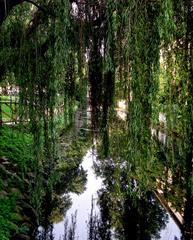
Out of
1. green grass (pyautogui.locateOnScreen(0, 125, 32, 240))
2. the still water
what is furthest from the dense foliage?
the still water

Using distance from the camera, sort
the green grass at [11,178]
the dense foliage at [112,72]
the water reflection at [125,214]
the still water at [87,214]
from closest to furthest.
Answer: the dense foliage at [112,72] < the green grass at [11,178] < the water reflection at [125,214] < the still water at [87,214]

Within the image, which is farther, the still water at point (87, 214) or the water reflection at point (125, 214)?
the still water at point (87, 214)

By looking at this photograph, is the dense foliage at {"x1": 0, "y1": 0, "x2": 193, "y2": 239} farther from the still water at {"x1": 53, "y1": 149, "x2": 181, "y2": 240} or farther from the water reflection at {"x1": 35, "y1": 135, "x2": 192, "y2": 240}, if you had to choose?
the water reflection at {"x1": 35, "y1": 135, "x2": 192, "y2": 240}

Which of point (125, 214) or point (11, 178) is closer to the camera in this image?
point (11, 178)

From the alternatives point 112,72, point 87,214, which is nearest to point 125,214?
point 87,214

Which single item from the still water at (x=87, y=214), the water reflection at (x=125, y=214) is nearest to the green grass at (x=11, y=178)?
the water reflection at (x=125, y=214)

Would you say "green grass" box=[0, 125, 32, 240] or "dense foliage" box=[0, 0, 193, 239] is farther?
"green grass" box=[0, 125, 32, 240]

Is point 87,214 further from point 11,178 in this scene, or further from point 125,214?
point 11,178

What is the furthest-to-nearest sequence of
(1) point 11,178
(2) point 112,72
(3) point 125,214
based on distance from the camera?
(3) point 125,214 → (1) point 11,178 → (2) point 112,72

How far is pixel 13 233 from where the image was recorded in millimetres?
5406

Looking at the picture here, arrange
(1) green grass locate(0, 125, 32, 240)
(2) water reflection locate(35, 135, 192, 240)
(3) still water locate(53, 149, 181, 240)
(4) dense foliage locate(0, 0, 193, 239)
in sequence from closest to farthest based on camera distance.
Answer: (4) dense foliage locate(0, 0, 193, 239) < (1) green grass locate(0, 125, 32, 240) < (2) water reflection locate(35, 135, 192, 240) < (3) still water locate(53, 149, 181, 240)

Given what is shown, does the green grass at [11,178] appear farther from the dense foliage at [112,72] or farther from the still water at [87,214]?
the still water at [87,214]

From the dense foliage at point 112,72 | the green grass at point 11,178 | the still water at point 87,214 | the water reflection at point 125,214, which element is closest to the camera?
the dense foliage at point 112,72

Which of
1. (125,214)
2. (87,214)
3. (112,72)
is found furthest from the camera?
(87,214)
